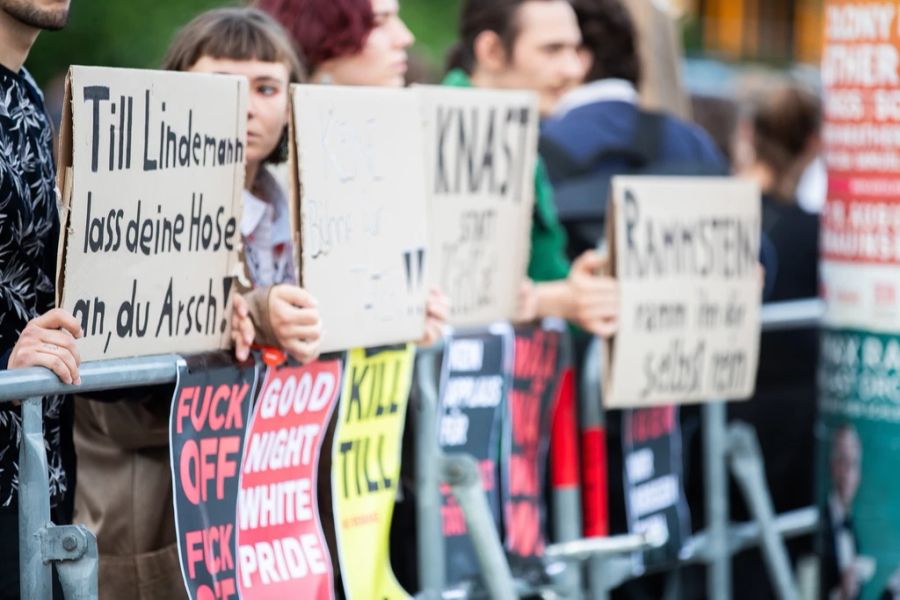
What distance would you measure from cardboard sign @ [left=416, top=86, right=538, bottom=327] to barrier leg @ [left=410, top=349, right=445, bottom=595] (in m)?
0.34

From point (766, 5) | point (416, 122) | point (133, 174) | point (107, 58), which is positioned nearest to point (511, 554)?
point (416, 122)

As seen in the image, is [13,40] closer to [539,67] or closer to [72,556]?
[72,556]

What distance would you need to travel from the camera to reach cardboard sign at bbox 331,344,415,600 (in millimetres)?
4492

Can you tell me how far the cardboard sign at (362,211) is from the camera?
433 centimetres

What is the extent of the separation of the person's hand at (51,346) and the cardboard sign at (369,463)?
97 centimetres

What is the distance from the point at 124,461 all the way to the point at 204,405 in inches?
10.1

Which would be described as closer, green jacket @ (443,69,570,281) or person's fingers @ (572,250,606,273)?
person's fingers @ (572,250,606,273)

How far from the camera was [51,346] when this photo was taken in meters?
3.63

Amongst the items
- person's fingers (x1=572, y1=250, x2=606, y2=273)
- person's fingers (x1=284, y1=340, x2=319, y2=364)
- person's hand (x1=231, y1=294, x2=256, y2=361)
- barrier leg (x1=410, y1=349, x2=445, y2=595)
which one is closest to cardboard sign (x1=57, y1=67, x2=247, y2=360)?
person's hand (x1=231, y1=294, x2=256, y2=361)

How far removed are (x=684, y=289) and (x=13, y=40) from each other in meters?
2.59

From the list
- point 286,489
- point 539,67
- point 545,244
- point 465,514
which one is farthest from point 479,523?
point 539,67

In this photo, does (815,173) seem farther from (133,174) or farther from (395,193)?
(133,174)

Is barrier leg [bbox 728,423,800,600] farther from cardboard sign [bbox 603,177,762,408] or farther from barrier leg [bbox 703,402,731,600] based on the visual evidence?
cardboard sign [bbox 603,177,762,408]

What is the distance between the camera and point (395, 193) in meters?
4.63
